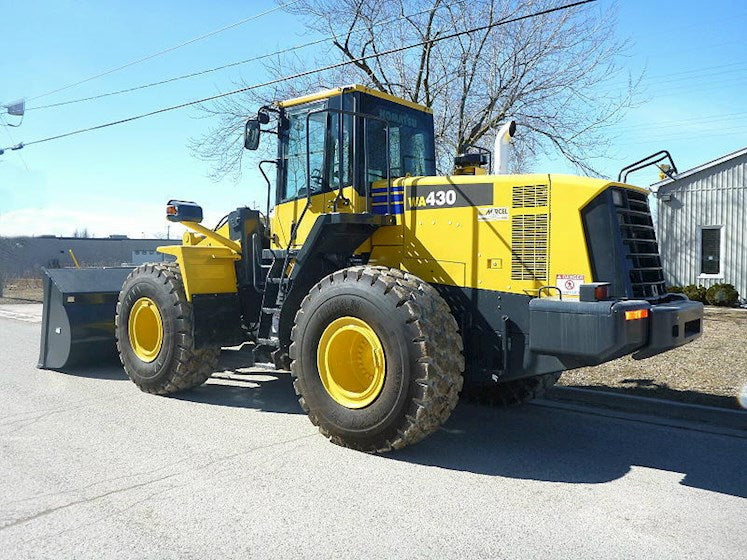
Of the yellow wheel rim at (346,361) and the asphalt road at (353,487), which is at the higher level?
the yellow wheel rim at (346,361)

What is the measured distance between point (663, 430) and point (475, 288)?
229cm

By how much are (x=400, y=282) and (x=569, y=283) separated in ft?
4.16

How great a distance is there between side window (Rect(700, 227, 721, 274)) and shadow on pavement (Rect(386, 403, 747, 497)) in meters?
13.3

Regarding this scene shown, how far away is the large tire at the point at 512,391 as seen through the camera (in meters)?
6.30

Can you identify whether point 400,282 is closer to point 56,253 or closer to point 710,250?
point 710,250

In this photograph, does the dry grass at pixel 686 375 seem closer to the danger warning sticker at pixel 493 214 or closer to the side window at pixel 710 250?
the danger warning sticker at pixel 493 214

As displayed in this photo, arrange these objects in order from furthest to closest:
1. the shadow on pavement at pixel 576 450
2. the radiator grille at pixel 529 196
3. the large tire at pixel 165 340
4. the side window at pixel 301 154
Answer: the large tire at pixel 165 340 → the side window at pixel 301 154 → the radiator grille at pixel 529 196 → the shadow on pavement at pixel 576 450

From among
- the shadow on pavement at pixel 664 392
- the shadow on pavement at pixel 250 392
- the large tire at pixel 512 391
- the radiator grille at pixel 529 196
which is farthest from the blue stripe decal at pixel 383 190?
the shadow on pavement at pixel 664 392

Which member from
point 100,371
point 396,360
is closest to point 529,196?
point 396,360

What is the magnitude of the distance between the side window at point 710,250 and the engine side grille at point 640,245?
13.7m

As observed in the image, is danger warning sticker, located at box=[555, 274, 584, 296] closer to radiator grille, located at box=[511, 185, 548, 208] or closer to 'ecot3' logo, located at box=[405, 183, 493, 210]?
radiator grille, located at box=[511, 185, 548, 208]

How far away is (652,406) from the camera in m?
6.42

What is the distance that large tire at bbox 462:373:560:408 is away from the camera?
248 inches

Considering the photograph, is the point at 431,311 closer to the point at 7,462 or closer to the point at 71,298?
the point at 7,462
